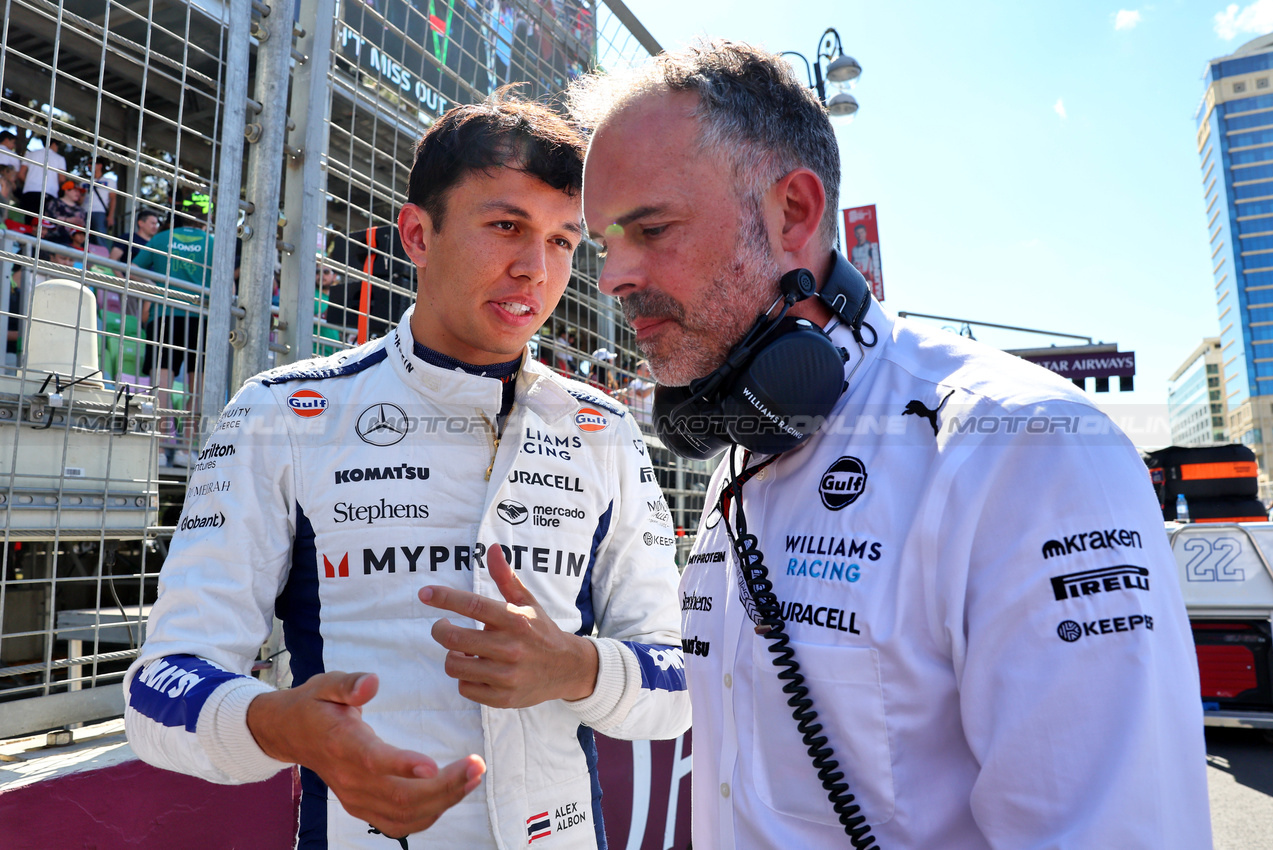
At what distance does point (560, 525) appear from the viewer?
1783 millimetres

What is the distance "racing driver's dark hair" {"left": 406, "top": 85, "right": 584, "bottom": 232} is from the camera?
72.6 inches

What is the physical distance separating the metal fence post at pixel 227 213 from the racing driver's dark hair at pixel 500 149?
24.4 inches

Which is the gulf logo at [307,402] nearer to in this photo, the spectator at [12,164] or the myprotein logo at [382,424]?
the myprotein logo at [382,424]

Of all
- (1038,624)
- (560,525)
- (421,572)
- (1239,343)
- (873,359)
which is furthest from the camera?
(1239,343)

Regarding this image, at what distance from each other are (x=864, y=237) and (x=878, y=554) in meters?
10.3

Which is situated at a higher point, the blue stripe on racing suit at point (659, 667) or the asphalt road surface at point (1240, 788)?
the blue stripe on racing suit at point (659, 667)

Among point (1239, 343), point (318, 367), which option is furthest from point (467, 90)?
point (1239, 343)

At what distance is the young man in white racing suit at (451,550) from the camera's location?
4.62 ft

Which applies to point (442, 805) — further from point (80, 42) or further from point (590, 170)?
point (80, 42)

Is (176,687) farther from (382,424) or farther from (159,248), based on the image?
(159,248)

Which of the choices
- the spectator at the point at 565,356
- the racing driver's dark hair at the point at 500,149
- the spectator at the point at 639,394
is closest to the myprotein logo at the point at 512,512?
the racing driver's dark hair at the point at 500,149

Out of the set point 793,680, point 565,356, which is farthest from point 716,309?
point 565,356

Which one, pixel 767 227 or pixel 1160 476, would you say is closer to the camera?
pixel 767 227

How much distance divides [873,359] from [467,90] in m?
2.59
